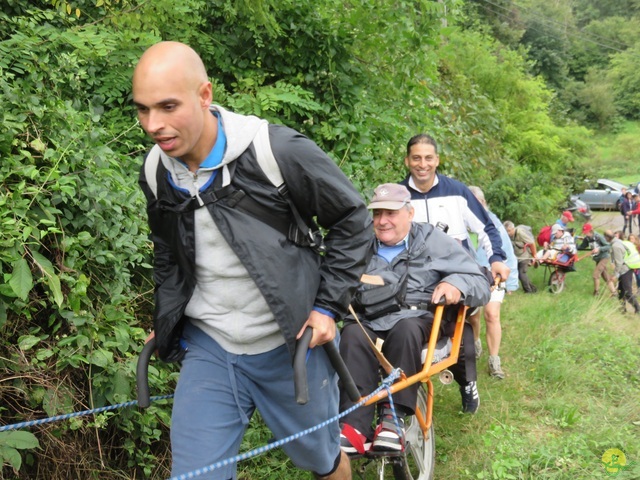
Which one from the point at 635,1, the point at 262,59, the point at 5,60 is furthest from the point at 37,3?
the point at 635,1

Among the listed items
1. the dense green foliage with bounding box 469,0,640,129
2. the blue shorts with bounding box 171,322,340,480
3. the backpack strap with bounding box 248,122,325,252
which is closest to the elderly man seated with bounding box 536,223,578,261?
the blue shorts with bounding box 171,322,340,480

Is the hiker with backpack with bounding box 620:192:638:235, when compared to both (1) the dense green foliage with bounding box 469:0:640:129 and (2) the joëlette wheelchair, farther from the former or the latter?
(2) the joëlette wheelchair

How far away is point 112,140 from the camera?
14.1 feet

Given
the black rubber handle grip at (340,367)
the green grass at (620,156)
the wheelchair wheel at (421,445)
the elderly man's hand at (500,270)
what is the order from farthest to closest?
the green grass at (620,156)
the elderly man's hand at (500,270)
the wheelchair wheel at (421,445)
the black rubber handle grip at (340,367)

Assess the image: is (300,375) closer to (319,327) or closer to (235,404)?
(319,327)

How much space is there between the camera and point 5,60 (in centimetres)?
409

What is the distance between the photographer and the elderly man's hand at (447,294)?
409 cm

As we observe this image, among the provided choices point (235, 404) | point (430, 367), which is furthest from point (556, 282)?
point (235, 404)

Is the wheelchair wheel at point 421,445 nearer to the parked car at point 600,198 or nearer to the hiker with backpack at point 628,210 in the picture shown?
the hiker with backpack at point 628,210

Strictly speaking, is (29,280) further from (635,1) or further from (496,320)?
(635,1)

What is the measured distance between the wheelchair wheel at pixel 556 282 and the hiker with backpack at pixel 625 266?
1306 millimetres

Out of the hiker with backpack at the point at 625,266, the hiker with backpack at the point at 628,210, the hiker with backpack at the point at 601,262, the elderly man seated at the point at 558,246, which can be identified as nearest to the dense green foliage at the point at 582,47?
the hiker with backpack at the point at 628,210

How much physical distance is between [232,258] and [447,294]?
77.5 inches

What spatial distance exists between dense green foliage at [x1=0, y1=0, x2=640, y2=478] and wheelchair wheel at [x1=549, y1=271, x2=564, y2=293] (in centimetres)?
793
